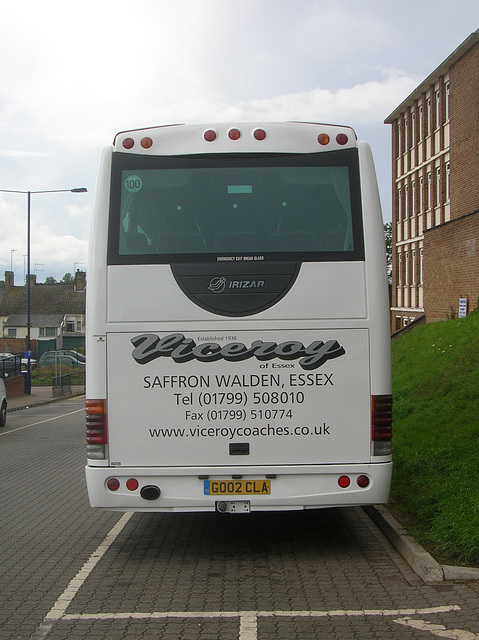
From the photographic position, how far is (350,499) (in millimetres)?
6961

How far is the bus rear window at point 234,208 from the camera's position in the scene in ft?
23.3

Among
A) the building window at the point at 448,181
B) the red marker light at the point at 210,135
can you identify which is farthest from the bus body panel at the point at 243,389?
the building window at the point at 448,181

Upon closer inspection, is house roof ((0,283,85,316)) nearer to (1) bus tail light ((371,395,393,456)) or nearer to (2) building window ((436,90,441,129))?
(2) building window ((436,90,441,129))

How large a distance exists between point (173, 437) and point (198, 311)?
1067 mm

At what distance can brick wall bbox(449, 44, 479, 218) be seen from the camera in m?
36.9

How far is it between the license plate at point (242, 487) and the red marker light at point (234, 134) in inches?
115

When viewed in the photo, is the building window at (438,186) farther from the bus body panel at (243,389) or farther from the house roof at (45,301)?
the house roof at (45,301)

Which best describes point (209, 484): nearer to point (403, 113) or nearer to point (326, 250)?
point (326, 250)

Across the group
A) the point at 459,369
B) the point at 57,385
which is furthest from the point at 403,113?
the point at 459,369

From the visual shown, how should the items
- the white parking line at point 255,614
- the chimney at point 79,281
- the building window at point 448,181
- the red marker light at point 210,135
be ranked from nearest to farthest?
the white parking line at point 255,614
the red marker light at point 210,135
the building window at point 448,181
the chimney at point 79,281

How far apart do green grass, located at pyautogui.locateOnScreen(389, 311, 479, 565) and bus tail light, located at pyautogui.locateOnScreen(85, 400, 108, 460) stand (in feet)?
9.23

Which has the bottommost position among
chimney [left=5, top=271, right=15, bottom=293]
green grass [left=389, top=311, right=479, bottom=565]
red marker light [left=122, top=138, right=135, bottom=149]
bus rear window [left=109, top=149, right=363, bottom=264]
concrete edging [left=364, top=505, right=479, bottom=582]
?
concrete edging [left=364, top=505, right=479, bottom=582]

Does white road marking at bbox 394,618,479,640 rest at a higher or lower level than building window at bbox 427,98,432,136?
lower

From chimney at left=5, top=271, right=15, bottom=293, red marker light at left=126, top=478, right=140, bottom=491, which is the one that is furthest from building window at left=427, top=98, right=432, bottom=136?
chimney at left=5, top=271, right=15, bottom=293
